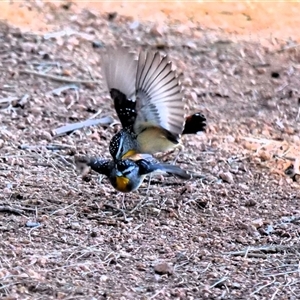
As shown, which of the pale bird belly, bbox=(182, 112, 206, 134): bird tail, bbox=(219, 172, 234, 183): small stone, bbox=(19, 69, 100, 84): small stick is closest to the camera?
the pale bird belly

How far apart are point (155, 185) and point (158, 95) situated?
736mm

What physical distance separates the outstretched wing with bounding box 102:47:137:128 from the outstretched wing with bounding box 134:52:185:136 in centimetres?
17

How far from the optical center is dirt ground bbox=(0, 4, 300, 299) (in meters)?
3.47

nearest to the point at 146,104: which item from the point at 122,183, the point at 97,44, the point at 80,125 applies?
the point at 122,183

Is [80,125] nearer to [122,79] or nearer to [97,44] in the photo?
[122,79]

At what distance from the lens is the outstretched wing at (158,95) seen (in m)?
4.01

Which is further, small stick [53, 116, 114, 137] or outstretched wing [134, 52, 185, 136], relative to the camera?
small stick [53, 116, 114, 137]

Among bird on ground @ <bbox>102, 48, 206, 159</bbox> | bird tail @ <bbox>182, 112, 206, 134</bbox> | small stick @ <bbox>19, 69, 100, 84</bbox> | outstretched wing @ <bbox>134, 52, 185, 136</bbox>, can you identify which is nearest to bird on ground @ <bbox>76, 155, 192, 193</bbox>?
bird on ground @ <bbox>102, 48, 206, 159</bbox>

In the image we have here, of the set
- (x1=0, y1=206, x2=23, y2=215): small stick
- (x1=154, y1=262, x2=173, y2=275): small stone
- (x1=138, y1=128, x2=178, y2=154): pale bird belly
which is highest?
(x1=138, y1=128, x2=178, y2=154): pale bird belly

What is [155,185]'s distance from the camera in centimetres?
459

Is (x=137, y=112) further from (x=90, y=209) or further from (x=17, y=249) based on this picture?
(x=17, y=249)

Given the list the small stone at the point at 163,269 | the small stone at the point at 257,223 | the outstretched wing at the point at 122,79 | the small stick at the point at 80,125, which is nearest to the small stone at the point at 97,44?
the small stick at the point at 80,125

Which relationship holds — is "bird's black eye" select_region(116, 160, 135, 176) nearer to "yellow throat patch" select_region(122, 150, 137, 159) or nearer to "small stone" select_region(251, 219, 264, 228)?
"yellow throat patch" select_region(122, 150, 137, 159)

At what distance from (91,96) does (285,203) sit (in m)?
2.10
